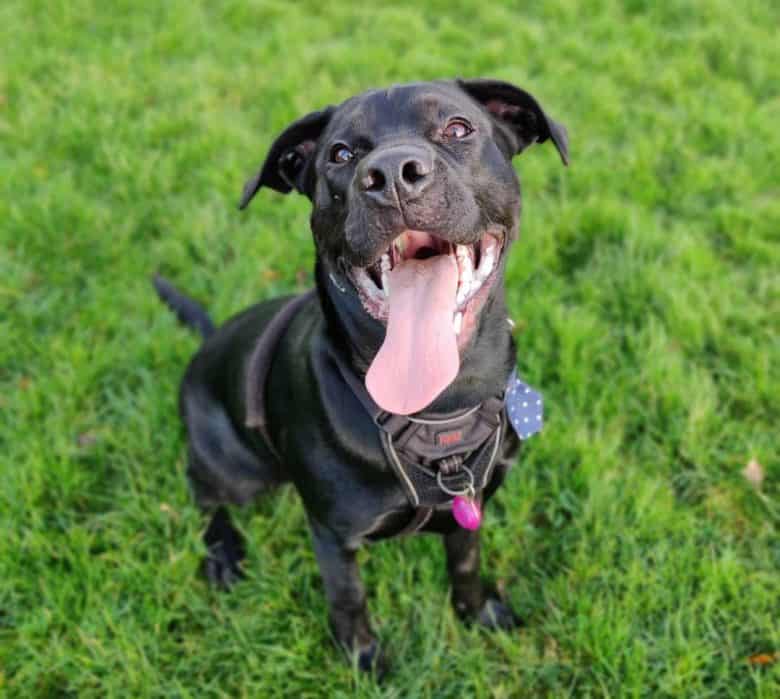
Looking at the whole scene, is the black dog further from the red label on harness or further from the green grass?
the green grass

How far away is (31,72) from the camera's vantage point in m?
→ 4.87

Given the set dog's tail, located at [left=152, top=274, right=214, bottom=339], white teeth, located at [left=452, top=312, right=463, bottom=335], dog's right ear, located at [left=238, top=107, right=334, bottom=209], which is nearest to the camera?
white teeth, located at [left=452, top=312, right=463, bottom=335]

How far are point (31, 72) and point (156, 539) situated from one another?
3.68m

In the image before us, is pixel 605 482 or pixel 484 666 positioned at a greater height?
pixel 605 482

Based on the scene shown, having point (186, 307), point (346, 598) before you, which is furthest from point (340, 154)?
point (186, 307)

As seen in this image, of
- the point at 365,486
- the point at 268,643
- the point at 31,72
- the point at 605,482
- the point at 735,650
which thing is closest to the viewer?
the point at 365,486

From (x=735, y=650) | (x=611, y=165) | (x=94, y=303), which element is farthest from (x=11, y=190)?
(x=735, y=650)

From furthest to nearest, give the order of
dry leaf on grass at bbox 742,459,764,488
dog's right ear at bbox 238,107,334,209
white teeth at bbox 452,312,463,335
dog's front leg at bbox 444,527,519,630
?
1. dry leaf on grass at bbox 742,459,764,488
2. dog's front leg at bbox 444,527,519,630
3. dog's right ear at bbox 238,107,334,209
4. white teeth at bbox 452,312,463,335

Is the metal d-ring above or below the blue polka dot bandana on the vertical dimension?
below

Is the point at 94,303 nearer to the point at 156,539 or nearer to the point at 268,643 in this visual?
the point at 156,539

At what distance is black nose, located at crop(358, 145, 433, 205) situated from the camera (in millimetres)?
1662

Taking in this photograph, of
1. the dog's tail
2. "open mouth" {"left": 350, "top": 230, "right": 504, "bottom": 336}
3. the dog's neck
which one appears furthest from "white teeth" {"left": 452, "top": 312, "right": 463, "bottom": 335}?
Answer: the dog's tail

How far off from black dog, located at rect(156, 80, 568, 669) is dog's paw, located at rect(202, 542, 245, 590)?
0.46 meters

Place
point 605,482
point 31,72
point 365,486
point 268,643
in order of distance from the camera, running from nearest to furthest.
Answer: point 365,486
point 268,643
point 605,482
point 31,72
